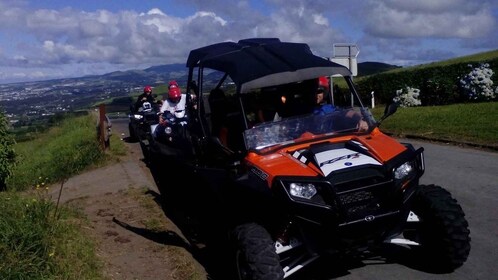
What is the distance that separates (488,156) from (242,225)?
25.3ft

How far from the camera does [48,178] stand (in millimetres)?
14109

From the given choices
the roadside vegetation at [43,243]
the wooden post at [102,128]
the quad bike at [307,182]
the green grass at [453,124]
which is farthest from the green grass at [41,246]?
the green grass at [453,124]

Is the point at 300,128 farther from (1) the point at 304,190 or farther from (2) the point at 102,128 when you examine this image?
(2) the point at 102,128

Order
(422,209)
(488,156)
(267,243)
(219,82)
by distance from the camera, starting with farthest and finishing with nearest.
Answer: (488,156) → (219,82) → (422,209) → (267,243)

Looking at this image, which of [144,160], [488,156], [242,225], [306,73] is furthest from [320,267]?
[144,160]

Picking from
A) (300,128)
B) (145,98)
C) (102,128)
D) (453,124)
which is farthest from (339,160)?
(145,98)

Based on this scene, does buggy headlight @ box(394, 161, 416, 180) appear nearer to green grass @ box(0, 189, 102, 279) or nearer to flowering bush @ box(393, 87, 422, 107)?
green grass @ box(0, 189, 102, 279)

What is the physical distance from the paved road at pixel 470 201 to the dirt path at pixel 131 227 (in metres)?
1.87

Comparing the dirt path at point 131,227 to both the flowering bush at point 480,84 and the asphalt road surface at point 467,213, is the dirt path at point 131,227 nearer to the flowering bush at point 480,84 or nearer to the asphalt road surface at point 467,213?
the asphalt road surface at point 467,213

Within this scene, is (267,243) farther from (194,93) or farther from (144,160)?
(144,160)

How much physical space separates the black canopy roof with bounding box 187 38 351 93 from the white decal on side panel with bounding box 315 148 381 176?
3.69 feet

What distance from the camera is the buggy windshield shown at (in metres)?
6.55

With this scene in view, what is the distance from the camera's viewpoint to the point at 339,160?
19.1 ft

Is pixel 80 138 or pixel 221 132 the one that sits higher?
pixel 221 132
